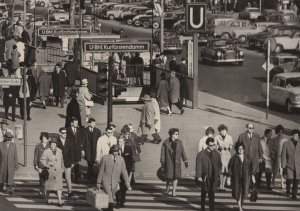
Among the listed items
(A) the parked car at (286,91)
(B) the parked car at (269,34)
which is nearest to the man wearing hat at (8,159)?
(A) the parked car at (286,91)

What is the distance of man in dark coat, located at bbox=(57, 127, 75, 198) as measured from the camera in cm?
2566

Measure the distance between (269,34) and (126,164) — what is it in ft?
144

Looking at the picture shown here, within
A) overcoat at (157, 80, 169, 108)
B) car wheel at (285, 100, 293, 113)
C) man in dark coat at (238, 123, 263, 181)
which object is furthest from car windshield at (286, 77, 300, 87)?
man in dark coat at (238, 123, 263, 181)

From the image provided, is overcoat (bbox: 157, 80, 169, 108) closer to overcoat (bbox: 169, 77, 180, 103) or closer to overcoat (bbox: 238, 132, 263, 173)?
overcoat (bbox: 169, 77, 180, 103)

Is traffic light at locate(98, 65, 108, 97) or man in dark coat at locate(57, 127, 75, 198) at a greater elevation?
traffic light at locate(98, 65, 108, 97)

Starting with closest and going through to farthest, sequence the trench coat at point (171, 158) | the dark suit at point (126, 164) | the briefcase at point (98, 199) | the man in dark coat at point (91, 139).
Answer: the briefcase at point (98, 199) → the dark suit at point (126, 164) → the trench coat at point (171, 158) → the man in dark coat at point (91, 139)

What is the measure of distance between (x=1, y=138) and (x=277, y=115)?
45.4 feet

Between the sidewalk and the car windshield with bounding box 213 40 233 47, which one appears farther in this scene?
the car windshield with bounding box 213 40 233 47

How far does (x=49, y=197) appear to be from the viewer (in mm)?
25953

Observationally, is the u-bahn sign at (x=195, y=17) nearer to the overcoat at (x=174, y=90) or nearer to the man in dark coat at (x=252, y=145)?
the overcoat at (x=174, y=90)

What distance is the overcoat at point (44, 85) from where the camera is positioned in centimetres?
3928

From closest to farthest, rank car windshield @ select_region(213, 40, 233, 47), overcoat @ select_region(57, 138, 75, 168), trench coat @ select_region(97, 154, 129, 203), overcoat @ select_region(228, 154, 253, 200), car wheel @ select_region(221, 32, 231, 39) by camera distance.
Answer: trench coat @ select_region(97, 154, 129, 203) → overcoat @ select_region(228, 154, 253, 200) → overcoat @ select_region(57, 138, 75, 168) → car windshield @ select_region(213, 40, 233, 47) → car wheel @ select_region(221, 32, 231, 39)

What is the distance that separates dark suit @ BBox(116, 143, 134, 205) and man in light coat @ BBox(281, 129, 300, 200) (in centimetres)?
331

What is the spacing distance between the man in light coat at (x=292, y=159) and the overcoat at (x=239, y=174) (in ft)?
6.44
